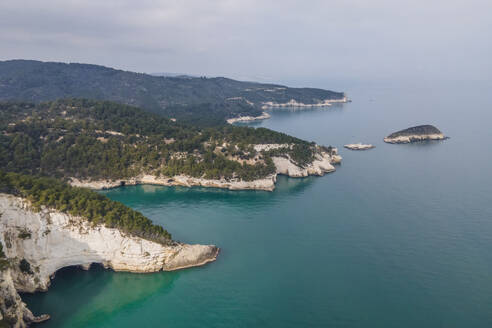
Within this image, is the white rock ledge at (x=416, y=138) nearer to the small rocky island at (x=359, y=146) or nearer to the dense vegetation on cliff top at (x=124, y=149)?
the small rocky island at (x=359, y=146)

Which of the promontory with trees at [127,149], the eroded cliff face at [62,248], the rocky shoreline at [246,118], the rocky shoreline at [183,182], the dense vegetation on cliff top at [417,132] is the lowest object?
the eroded cliff face at [62,248]

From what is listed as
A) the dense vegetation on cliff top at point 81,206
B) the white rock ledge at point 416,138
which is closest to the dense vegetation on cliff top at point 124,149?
the dense vegetation on cliff top at point 81,206

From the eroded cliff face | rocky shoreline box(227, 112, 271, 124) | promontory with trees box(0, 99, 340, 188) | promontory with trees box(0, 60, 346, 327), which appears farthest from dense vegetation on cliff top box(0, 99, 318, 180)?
rocky shoreline box(227, 112, 271, 124)

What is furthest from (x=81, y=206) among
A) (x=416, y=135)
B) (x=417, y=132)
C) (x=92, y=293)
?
(x=417, y=132)

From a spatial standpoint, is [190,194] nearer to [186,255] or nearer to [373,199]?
[186,255]

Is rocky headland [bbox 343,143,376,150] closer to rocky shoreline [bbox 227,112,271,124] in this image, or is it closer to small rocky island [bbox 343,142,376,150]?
small rocky island [bbox 343,142,376,150]

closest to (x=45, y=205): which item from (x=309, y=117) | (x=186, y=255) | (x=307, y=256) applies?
(x=186, y=255)
